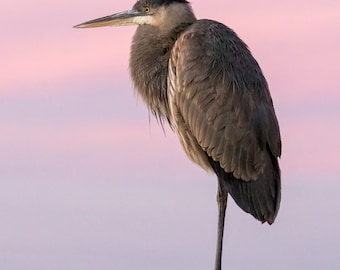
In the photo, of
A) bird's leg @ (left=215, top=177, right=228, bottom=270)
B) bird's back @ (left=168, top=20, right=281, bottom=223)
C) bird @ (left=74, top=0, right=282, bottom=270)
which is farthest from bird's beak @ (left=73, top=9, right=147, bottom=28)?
bird's leg @ (left=215, top=177, right=228, bottom=270)

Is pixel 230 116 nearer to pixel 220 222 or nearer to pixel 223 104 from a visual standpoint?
pixel 223 104

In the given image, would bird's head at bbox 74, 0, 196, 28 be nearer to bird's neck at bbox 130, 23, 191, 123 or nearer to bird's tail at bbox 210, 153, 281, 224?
bird's neck at bbox 130, 23, 191, 123

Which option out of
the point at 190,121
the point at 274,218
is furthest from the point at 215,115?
the point at 274,218

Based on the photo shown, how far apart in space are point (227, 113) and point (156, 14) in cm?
102

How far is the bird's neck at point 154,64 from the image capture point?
9.98 meters

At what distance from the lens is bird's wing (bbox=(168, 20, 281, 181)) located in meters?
9.48

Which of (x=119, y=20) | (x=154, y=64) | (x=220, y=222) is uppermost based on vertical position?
(x=119, y=20)

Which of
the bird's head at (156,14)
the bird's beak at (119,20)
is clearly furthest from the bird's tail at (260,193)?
the bird's beak at (119,20)

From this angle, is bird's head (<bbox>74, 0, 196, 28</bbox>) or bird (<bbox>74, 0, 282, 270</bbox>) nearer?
bird (<bbox>74, 0, 282, 270</bbox>)

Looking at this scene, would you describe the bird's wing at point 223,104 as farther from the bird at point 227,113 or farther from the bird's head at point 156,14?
the bird's head at point 156,14

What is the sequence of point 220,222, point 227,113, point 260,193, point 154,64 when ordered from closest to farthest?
point 260,193 < point 227,113 < point 154,64 < point 220,222

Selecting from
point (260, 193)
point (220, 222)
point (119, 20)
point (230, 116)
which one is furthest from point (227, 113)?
point (119, 20)

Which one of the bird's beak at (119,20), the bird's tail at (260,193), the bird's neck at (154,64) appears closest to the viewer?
the bird's tail at (260,193)

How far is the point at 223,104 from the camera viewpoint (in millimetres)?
9539
